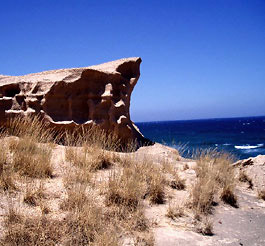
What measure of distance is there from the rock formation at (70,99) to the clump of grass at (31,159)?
3369 mm

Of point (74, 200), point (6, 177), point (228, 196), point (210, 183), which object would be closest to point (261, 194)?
point (228, 196)

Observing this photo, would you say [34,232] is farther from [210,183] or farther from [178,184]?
[210,183]

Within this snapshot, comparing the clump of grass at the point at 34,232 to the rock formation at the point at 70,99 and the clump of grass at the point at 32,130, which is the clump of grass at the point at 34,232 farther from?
the rock formation at the point at 70,99

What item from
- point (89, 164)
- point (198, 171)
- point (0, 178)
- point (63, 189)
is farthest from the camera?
point (198, 171)

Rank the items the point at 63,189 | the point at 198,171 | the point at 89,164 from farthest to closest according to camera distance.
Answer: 1. the point at 198,171
2. the point at 89,164
3. the point at 63,189

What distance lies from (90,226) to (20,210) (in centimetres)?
91

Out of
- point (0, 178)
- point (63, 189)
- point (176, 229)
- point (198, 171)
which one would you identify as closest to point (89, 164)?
point (63, 189)

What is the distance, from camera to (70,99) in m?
8.68

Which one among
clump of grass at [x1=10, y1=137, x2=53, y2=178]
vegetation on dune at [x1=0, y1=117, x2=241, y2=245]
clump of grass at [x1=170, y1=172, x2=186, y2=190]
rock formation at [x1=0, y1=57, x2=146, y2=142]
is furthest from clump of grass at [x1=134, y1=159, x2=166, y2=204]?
rock formation at [x1=0, y1=57, x2=146, y2=142]

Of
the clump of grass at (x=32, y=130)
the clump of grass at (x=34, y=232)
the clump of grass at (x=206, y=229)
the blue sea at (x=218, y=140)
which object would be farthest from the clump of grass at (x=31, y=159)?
the blue sea at (x=218, y=140)

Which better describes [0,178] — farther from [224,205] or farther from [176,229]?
[224,205]

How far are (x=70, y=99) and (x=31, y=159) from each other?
456 cm

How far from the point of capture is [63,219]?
3.29 metres

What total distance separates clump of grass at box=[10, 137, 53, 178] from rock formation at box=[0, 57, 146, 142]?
3.37 meters
